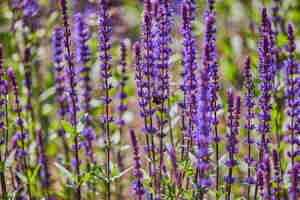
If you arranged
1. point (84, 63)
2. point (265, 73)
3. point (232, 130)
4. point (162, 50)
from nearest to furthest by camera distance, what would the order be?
point (265, 73) → point (232, 130) → point (162, 50) → point (84, 63)

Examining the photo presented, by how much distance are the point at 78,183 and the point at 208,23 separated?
1694mm

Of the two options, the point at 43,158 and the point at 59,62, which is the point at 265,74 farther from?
the point at 59,62

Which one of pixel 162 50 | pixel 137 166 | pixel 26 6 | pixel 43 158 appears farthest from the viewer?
pixel 26 6

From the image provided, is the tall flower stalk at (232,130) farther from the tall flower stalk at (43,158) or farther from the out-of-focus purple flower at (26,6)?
the out-of-focus purple flower at (26,6)

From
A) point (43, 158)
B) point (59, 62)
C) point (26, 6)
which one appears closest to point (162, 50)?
point (43, 158)

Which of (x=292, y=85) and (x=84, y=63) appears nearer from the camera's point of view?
(x=292, y=85)

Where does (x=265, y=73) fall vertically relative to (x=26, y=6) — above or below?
below

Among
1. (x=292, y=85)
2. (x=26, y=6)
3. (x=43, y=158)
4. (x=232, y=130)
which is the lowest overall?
(x=43, y=158)

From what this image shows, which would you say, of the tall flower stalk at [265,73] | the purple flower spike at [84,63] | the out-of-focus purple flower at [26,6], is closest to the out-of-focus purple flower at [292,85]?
the tall flower stalk at [265,73]

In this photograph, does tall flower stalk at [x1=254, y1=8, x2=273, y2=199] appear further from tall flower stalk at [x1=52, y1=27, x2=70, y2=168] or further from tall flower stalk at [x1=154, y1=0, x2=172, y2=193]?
tall flower stalk at [x1=52, y1=27, x2=70, y2=168]

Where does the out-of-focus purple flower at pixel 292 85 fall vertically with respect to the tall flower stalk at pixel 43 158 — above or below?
above

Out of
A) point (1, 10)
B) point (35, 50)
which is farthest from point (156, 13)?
point (1, 10)

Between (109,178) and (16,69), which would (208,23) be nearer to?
(109,178)

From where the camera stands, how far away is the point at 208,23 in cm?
258
